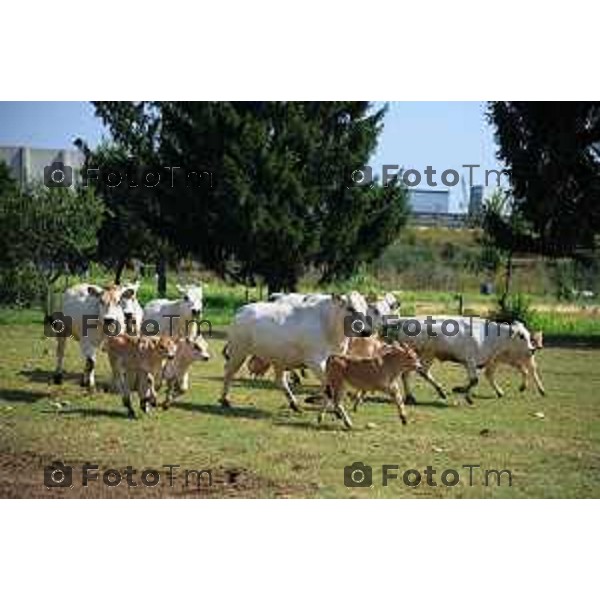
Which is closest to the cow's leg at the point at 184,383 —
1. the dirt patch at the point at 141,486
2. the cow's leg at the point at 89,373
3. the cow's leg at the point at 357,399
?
the cow's leg at the point at 89,373

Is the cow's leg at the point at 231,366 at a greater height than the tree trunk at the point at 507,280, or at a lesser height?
lesser

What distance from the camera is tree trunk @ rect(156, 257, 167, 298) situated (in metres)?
10.5

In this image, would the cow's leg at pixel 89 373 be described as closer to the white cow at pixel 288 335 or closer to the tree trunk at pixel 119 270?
the tree trunk at pixel 119 270

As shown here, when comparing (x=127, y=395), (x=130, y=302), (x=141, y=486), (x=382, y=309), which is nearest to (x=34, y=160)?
(x=130, y=302)

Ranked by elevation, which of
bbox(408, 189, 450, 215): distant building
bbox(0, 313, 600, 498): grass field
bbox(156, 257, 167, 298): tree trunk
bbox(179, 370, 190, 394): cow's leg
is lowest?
bbox(0, 313, 600, 498): grass field

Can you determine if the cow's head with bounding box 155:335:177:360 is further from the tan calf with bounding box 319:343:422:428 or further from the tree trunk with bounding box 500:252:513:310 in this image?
the tree trunk with bounding box 500:252:513:310

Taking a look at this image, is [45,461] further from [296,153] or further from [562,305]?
[562,305]

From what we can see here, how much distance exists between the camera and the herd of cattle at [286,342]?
10078mm

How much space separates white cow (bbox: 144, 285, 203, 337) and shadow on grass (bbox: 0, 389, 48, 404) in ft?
4.35

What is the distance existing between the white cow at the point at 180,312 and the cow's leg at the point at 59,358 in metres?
0.80

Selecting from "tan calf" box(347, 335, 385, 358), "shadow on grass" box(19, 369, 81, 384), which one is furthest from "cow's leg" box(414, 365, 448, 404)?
"shadow on grass" box(19, 369, 81, 384)

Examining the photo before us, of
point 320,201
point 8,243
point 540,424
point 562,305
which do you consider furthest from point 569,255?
point 8,243

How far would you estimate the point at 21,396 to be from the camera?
9.70 meters

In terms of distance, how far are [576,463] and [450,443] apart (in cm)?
99
